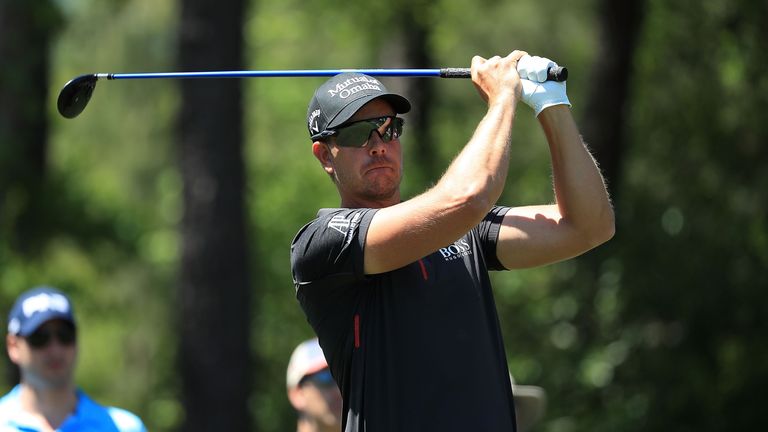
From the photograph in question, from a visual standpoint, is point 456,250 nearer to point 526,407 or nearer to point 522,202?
point 526,407

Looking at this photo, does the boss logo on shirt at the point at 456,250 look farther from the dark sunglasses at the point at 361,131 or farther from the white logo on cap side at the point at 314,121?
the white logo on cap side at the point at 314,121

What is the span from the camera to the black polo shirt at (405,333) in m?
3.21

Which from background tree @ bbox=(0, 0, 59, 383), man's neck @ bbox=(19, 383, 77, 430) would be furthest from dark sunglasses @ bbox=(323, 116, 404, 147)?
background tree @ bbox=(0, 0, 59, 383)

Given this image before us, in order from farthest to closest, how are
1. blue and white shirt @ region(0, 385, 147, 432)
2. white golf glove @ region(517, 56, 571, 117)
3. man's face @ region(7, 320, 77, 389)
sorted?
1. man's face @ region(7, 320, 77, 389)
2. blue and white shirt @ region(0, 385, 147, 432)
3. white golf glove @ region(517, 56, 571, 117)

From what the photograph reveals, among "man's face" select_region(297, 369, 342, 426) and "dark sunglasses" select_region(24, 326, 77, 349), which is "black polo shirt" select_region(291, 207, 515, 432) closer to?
"man's face" select_region(297, 369, 342, 426)

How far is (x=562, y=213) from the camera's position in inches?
140

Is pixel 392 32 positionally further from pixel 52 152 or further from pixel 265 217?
pixel 52 152

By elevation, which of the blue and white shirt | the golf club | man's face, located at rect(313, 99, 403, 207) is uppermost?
the golf club

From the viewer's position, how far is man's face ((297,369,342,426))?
5227 mm

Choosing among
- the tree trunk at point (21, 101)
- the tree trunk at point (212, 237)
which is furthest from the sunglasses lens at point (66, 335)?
the tree trunk at point (21, 101)

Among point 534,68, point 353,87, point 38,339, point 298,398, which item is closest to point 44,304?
point 38,339

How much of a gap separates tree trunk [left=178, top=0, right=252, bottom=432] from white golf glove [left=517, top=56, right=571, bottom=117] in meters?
7.47

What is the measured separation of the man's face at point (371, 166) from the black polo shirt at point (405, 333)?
0.36ft

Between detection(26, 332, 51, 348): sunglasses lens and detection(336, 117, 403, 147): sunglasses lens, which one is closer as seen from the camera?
detection(336, 117, 403, 147): sunglasses lens
